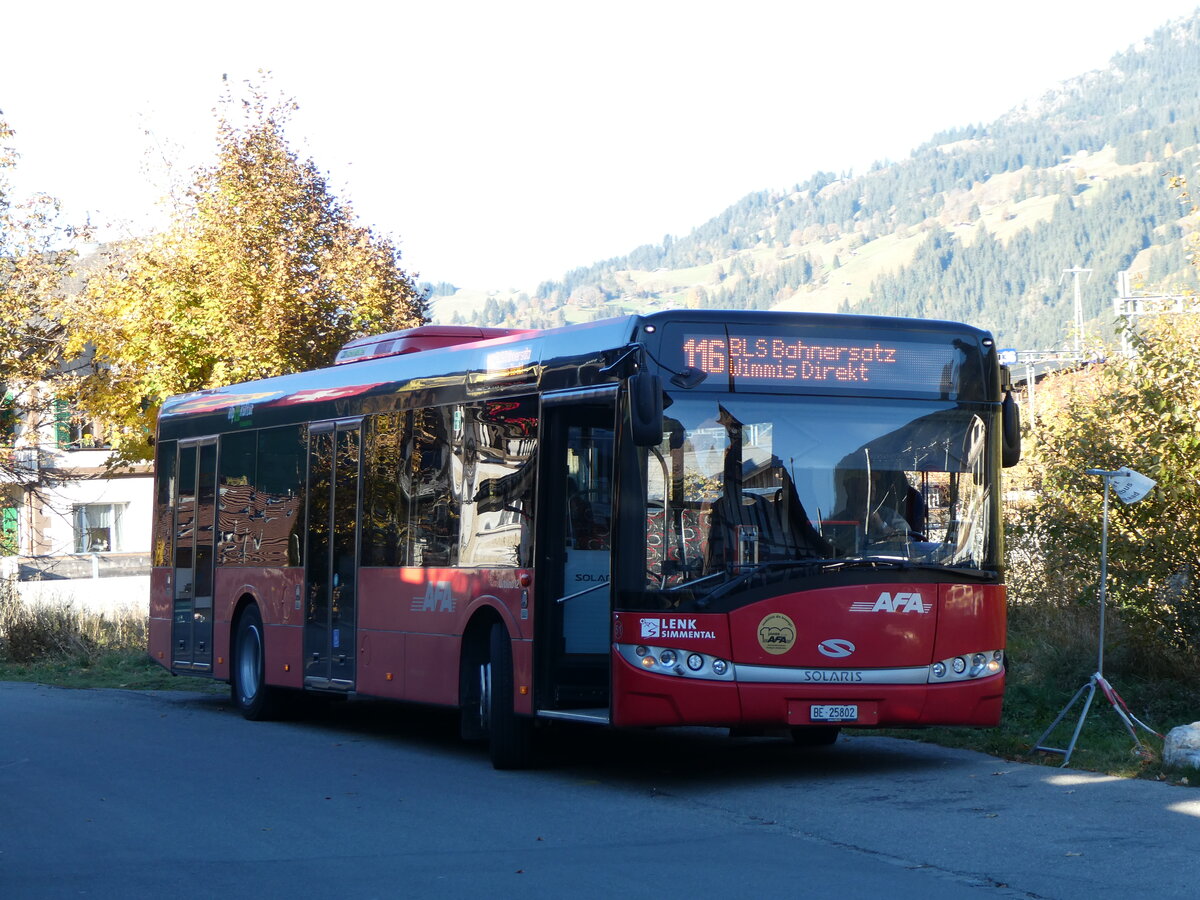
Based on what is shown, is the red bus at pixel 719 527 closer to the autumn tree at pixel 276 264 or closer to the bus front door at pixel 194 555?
the bus front door at pixel 194 555

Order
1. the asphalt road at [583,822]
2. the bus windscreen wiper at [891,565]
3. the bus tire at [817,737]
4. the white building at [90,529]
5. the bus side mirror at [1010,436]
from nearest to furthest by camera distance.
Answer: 1. the asphalt road at [583,822]
2. the bus windscreen wiper at [891,565]
3. the bus side mirror at [1010,436]
4. the bus tire at [817,737]
5. the white building at [90,529]

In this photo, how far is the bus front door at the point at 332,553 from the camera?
585 inches

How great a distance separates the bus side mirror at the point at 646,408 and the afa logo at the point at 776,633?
1417 mm

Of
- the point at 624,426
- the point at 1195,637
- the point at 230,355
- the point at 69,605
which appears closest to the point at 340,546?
the point at 624,426

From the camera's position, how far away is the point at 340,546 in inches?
591

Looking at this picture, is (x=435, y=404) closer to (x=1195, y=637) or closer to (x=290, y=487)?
(x=290, y=487)

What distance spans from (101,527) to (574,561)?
5414 cm

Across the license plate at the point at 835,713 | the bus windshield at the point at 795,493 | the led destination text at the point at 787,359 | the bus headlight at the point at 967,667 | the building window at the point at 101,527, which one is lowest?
the license plate at the point at 835,713

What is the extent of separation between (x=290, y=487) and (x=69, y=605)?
1292 centimetres

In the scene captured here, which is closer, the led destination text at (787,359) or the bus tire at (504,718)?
the led destination text at (787,359)

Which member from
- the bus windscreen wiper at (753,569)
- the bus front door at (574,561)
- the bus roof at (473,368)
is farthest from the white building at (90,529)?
the bus windscreen wiper at (753,569)

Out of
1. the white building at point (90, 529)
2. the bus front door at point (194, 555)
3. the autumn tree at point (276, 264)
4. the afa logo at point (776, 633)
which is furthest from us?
the white building at point (90, 529)

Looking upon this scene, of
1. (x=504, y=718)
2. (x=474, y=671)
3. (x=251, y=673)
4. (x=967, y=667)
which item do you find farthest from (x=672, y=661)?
(x=251, y=673)

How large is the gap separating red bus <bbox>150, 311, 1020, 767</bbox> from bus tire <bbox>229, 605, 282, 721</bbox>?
3.92 metres
